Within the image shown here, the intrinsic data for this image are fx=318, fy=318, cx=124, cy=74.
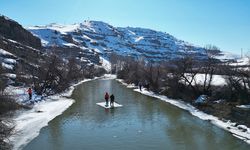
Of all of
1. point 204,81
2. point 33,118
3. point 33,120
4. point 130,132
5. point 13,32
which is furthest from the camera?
point 13,32

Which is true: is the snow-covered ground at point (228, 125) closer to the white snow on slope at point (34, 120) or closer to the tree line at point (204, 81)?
the tree line at point (204, 81)

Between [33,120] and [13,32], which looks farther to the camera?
[13,32]

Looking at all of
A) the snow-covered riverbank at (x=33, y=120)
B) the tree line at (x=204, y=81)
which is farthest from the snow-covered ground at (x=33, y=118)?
the tree line at (x=204, y=81)

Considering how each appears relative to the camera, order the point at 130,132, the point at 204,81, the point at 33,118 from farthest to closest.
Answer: the point at 204,81 < the point at 33,118 < the point at 130,132

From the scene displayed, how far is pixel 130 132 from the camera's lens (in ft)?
98.6

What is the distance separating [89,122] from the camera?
3491cm

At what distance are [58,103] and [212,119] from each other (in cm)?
2283

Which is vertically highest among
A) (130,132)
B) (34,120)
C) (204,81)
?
(204,81)

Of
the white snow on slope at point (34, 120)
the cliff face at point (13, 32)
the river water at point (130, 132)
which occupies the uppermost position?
the cliff face at point (13, 32)

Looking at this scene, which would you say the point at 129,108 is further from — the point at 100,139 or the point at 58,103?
the point at 100,139

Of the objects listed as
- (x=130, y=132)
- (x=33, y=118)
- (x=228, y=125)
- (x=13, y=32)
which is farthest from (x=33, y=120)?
(x=13, y=32)

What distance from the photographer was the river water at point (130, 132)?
2561cm

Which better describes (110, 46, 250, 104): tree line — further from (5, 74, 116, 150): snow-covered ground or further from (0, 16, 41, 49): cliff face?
(0, 16, 41, 49): cliff face

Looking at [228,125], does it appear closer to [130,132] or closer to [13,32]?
[130,132]
